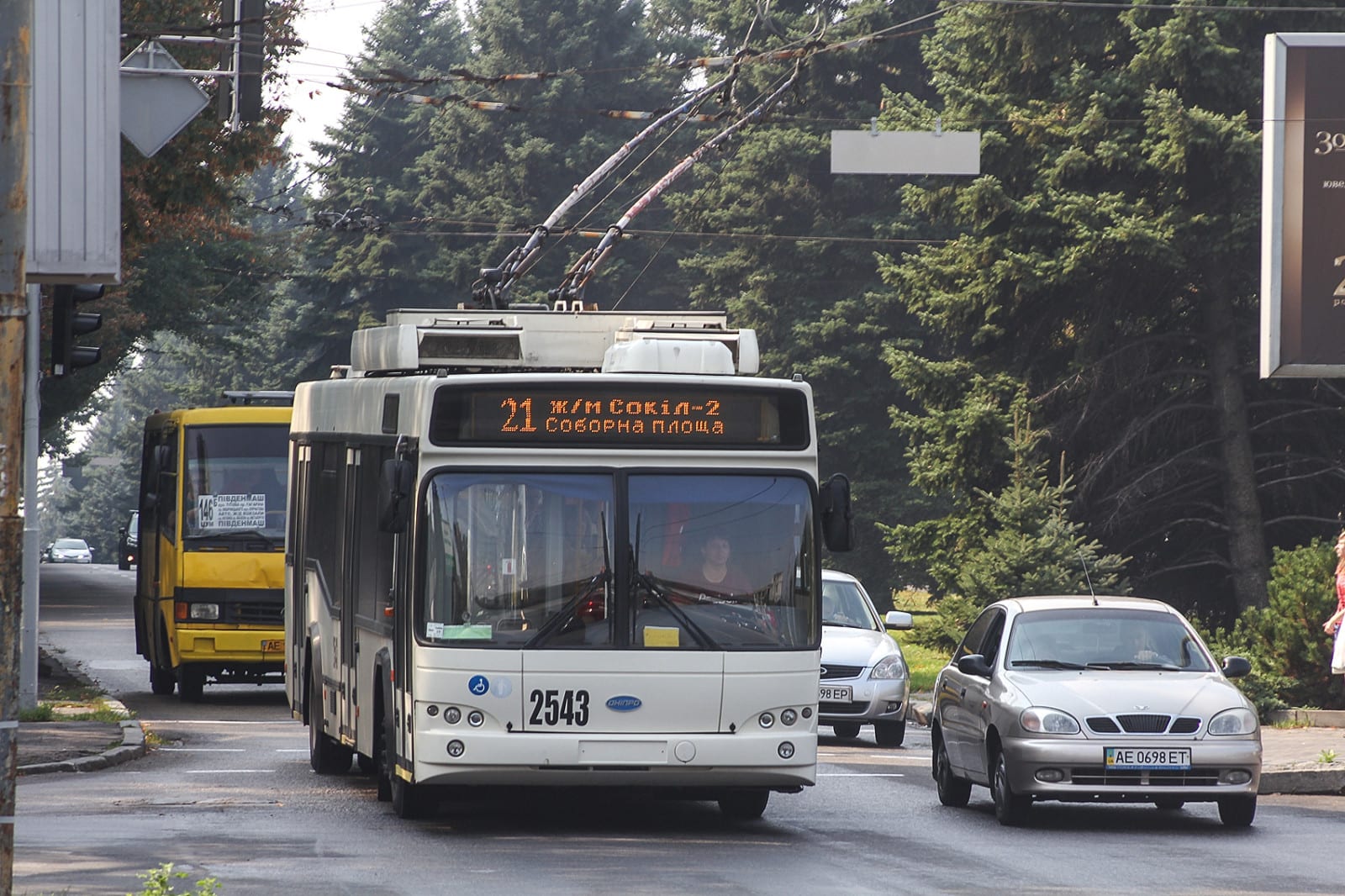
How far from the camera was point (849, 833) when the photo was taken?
14.0m

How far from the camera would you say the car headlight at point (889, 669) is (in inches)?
837

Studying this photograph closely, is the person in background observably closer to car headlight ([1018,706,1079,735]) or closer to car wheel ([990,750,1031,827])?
car wheel ([990,750,1031,827])

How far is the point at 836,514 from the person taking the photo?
13477 millimetres

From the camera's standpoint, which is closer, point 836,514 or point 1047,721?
point 836,514

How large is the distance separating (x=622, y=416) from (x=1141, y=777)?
392cm

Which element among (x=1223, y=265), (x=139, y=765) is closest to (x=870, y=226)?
(x=1223, y=265)

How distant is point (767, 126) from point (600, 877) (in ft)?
167

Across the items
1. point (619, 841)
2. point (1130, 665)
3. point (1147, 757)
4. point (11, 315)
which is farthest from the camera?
point (1130, 665)

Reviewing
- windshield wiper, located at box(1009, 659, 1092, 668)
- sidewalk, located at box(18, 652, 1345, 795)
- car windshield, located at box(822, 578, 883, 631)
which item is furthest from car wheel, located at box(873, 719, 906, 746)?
windshield wiper, located at box(1009, 659, 1092, 668)

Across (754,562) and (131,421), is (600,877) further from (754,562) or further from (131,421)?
(131,421)

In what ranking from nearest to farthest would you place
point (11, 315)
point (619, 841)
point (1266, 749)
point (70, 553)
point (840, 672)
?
point (11, 315)
point (619, 841)
point (1266, 749)
point (840, 672)
point (70, 553)

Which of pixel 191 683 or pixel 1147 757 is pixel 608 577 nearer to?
pixel 1147 757

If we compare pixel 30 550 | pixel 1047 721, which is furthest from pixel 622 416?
pixel 30 550

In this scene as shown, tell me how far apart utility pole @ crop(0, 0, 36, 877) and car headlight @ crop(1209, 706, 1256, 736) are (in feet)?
29.4
